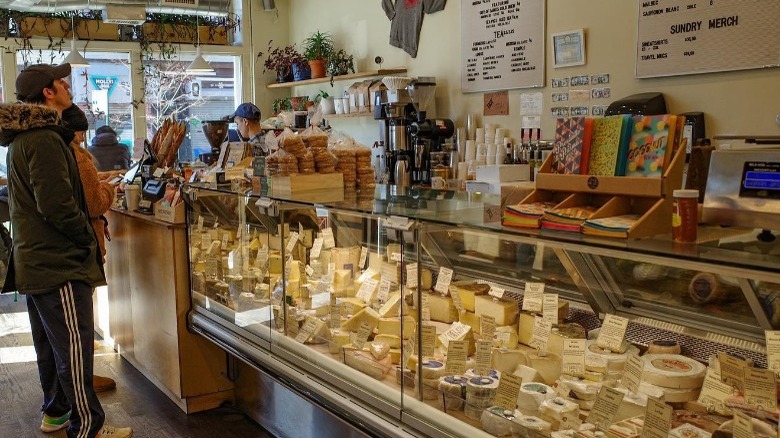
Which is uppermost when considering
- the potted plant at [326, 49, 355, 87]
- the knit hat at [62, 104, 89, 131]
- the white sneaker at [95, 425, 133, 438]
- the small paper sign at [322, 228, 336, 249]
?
the potted plant at [326, 49, 355, 87]

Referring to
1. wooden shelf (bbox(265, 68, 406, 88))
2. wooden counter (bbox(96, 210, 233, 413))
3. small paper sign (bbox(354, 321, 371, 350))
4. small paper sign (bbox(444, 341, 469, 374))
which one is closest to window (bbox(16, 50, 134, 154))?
wooden shelf (bbox(265, 68, 406, 88))

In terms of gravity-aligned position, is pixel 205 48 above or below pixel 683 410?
above

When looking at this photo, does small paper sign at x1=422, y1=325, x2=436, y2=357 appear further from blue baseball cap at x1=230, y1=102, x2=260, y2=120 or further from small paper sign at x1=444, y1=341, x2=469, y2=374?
blue baseball cap at x1=230, y1=102, x2=260, y2=120

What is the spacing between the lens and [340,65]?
7691 mm

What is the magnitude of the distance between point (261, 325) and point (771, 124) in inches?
117

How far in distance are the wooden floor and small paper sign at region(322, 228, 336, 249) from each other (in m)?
1.21

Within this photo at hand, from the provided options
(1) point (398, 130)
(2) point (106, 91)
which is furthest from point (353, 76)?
(2) point (106, 91)

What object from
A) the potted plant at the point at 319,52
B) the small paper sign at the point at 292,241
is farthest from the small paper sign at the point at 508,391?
the potted plant at the point at 319,52

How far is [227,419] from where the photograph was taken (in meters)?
4.01

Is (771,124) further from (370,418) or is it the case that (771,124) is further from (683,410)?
(370,418)

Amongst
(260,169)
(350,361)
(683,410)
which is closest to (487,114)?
(260,169)

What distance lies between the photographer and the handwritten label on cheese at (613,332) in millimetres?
2213

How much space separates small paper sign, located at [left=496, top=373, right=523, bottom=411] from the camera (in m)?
2.17

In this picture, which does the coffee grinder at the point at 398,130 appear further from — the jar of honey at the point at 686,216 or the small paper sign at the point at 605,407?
the jar of honey at the point at 686,216
